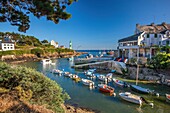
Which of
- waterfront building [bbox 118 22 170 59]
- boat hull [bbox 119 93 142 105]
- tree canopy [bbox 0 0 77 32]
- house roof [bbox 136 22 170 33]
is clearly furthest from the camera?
house roof [bbox 136 22 170 33]

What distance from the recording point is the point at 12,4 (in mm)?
8508

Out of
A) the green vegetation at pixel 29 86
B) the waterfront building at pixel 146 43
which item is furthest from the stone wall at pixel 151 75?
the green vegetation at pixel 29 86

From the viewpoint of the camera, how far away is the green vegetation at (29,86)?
8695mm

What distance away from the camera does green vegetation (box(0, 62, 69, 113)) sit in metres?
8.70

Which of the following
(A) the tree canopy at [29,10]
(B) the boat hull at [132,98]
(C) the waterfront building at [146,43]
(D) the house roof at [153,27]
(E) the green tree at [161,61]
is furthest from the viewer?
(D) the house roof at [153,27]

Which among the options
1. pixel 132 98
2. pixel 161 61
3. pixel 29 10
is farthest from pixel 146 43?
pixel 29 10

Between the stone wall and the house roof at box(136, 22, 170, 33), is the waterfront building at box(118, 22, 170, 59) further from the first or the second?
the stone wall

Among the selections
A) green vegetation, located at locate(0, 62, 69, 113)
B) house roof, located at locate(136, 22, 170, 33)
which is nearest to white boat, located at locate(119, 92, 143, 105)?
green vegetation, located at locate(0, 62, 69, 113)

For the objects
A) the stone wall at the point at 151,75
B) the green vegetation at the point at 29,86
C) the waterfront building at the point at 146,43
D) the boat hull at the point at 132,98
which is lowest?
the boat hull at the point at 132,98

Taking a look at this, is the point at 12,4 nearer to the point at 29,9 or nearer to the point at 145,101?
the point at 29,9

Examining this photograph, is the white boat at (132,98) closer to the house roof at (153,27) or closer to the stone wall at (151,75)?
the stone wall at (151,75)

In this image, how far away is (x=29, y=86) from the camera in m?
8.76

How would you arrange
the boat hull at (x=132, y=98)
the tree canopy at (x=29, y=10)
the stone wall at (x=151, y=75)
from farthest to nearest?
the stone wall at (x=151, y=75) → the boat hull at (x=132, y=98) → the tree canopy at (x=29, y=10)

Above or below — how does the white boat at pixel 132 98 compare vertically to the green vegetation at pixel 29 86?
below
